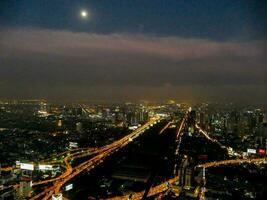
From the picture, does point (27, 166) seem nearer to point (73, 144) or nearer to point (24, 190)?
point (24, 190)

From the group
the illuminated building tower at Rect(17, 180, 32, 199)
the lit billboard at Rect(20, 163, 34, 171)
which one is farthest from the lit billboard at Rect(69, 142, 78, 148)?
the illuminated building tower at Rect(17, 180, 32, 199)

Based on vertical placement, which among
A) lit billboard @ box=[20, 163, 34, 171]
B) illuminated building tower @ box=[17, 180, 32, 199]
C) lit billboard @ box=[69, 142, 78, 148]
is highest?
lit billboard @ box=[69, 142, 78, 148]

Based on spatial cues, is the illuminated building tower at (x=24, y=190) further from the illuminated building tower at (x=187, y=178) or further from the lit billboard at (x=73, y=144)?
the lit billboard at (x=73, y=144)

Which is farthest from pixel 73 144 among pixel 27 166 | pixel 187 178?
pixel 187 178

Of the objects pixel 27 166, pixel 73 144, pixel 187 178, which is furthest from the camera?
pixel 73 144

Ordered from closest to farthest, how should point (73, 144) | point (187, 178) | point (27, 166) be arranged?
point (187, 178) < point (27, 166) < point (73, 144)

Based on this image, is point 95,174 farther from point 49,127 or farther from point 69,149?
point 49,127

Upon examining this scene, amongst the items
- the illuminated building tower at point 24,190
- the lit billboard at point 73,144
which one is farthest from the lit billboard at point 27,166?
the lit billboard at point 73,144

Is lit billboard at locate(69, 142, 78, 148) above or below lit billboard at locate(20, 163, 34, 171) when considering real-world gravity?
above

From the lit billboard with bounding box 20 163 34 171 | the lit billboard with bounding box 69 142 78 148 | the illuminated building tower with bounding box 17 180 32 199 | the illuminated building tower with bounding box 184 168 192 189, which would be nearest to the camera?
the illuminated building tower with bounding box 17 180 32 199

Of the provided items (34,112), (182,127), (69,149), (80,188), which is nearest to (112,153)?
(69,149)

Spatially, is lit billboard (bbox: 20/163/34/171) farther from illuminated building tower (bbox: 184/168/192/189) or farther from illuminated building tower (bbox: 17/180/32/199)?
illuminated building tower (bbox: 184/168/192/189)
